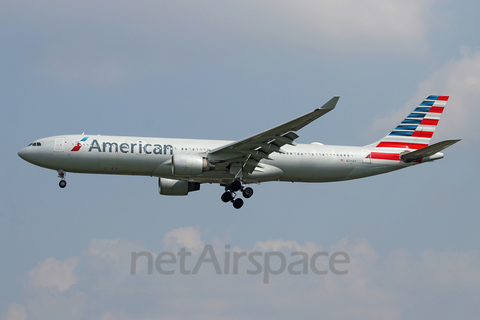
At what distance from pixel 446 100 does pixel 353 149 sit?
34.2 ft

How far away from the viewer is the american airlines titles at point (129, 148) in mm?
36688

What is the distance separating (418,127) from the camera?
44250 mm

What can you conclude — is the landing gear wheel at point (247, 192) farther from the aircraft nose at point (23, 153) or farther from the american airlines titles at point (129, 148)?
the aircraft nose at point (23, 153)

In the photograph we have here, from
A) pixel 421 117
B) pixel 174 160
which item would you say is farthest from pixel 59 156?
pixel 421 117

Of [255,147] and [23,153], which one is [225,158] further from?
[23,153]

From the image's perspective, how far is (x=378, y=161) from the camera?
4109cm

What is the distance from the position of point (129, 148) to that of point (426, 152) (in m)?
19.8

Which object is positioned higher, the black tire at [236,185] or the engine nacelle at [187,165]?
the engine nacelle at [187,165]

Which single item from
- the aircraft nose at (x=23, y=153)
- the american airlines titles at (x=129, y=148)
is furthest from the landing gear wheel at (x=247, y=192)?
the aircraft nose at (x=23, y=153)

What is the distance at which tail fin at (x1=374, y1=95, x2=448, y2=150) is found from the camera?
43.0 meters

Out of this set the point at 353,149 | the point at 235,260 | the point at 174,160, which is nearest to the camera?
the point at 235,260

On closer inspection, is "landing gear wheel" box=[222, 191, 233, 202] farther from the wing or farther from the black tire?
the wing

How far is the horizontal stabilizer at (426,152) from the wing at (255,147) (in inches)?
366

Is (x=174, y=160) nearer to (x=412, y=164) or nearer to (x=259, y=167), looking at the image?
(x=259, y=167)
